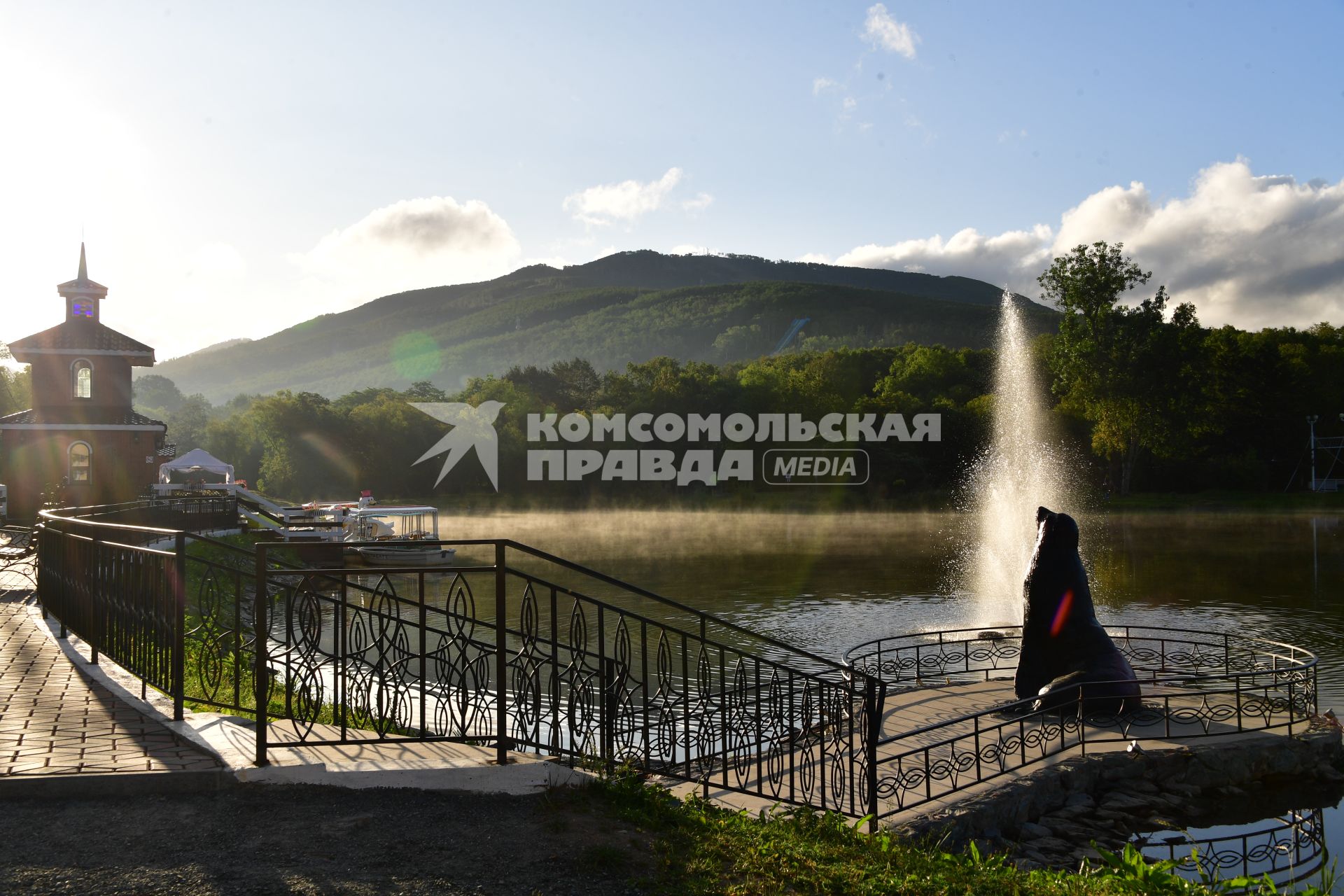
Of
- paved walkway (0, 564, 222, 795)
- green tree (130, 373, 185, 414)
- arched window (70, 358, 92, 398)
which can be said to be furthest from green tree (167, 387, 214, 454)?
paved walkway (0, 564, 222, 795)

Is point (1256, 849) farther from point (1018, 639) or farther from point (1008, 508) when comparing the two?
point (1008, 508)

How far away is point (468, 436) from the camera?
255ft

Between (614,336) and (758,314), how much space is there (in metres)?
25.4

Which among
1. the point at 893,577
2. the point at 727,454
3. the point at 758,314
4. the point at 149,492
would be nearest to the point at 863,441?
the point at 727,454

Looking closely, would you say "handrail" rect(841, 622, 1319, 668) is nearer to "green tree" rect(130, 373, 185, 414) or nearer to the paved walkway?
the paved walkway

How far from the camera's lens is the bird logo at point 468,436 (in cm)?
7525

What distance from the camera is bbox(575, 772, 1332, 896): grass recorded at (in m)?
4.70

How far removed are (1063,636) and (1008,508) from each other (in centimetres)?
2438

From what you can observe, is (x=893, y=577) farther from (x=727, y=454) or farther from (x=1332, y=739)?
(x=727, y=454)

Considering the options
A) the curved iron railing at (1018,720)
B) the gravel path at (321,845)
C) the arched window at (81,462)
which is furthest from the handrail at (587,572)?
the arched window at (81,462)

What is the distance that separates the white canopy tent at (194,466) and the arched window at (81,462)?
412 centimetres

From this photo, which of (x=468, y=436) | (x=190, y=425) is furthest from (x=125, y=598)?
(x=190, y=425)

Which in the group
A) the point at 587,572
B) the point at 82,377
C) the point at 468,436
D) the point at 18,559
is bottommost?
the point at 18,559

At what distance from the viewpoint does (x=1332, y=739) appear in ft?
37.1
